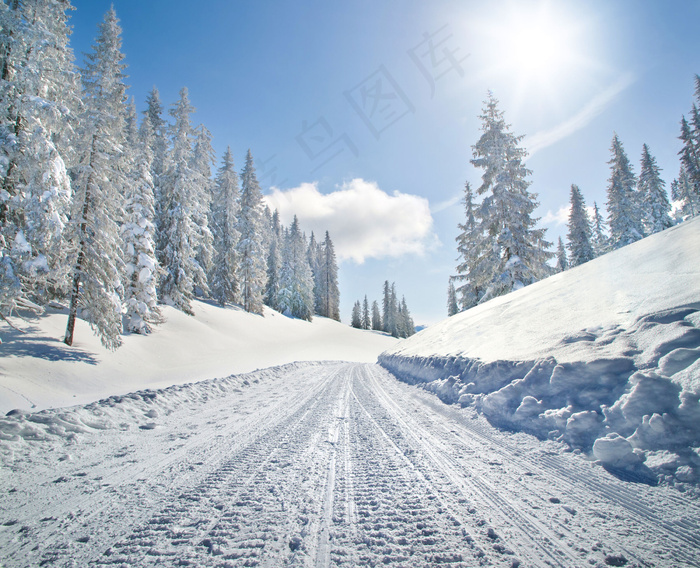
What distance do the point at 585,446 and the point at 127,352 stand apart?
14.1 m

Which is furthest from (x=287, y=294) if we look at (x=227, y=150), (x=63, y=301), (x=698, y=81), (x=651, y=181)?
(x=698, y=81)

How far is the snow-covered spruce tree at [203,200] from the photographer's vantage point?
69.6 feet

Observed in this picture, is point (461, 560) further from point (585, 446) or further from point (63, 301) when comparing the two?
point (63, 301)

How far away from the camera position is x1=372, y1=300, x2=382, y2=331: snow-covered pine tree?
218 feet

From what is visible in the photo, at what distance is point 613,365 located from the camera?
312 centimetres

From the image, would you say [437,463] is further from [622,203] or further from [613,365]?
[622,203]

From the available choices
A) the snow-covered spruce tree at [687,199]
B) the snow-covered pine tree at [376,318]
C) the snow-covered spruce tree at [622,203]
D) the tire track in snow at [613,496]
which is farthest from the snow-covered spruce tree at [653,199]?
the snow-covered pine tree at [376,318]

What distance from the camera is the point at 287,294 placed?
126 ft

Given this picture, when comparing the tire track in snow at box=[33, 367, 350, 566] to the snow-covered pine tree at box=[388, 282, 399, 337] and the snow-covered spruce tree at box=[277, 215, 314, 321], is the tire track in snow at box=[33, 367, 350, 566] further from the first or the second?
the snow-covered pine tree at box=[388, 282, 399, 337]

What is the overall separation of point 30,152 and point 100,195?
2231mm

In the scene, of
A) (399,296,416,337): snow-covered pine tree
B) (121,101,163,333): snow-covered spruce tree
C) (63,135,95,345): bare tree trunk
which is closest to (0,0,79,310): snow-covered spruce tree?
(63,135,95,345): bare tree trunk

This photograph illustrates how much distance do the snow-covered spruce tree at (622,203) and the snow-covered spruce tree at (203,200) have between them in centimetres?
3539

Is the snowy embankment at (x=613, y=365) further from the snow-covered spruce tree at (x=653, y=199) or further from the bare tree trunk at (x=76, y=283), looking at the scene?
the snow-covered spruce tree at (x=653, y=199)

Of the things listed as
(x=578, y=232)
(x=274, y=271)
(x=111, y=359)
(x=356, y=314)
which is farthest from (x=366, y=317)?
(x=111, y=359)
